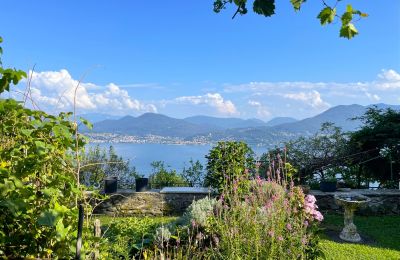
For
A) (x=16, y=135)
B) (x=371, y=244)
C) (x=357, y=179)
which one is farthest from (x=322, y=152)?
(x=16, y=135)

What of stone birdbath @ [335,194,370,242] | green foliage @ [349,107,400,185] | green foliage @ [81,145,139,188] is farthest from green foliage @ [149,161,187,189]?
green foliage @ [349,107,400,185]

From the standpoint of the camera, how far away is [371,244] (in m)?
6.55

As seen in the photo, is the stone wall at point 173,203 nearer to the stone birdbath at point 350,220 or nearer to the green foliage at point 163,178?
the green foliage at point 163,178

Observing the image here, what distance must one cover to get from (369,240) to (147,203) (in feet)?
15.5

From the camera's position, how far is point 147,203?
8805 millimetres

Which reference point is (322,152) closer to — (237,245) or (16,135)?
(237,245)

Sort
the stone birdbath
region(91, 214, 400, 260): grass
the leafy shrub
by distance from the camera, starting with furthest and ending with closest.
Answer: the stone birdbath
region(91, 214, 400, 260): grass
the leafy shrub

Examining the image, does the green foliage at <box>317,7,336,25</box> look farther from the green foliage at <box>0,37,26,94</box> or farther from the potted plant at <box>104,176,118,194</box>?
the potted plant at <box>104,176,118,194</box>

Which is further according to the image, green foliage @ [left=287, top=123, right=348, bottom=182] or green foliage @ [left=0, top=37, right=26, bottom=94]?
green foliage @ [left=287, top=123, right=348, bottom=182]

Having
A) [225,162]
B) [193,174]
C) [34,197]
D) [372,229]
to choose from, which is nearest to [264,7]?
[34,197]

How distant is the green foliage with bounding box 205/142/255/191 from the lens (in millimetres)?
6633

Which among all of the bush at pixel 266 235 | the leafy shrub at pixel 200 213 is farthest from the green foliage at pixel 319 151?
the bush at pixel 266 235

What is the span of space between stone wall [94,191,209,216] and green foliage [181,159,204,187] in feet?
3.99

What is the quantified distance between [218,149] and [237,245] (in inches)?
119
